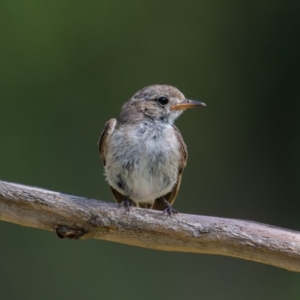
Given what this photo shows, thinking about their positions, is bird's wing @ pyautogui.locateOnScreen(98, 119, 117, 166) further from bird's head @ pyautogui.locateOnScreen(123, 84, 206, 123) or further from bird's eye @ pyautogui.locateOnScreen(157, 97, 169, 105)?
bird's eye @ pyautogui.locateOnScreen(157, 97, 169, 105)

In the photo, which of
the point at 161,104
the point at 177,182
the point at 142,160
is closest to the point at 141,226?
the point at 142,160

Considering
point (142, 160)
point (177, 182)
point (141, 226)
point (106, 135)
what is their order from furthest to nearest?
point (177, 182)
point (106, 135)
point (142, 160)
point (141, 226)

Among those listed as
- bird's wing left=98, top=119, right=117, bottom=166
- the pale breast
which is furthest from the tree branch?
bird's wing left=98, top=119, right=117, bottom=166

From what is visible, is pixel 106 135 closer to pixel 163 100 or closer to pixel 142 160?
pixel 142 160

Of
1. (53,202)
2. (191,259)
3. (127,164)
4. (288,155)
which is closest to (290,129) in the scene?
(288,155)

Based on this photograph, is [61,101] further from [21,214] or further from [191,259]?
[21,214]
